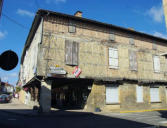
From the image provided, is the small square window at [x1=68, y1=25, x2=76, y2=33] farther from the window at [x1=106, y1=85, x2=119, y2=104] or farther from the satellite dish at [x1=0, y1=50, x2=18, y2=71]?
the satellite dish at [x1=0, y1=50, x2=18, y2=71]

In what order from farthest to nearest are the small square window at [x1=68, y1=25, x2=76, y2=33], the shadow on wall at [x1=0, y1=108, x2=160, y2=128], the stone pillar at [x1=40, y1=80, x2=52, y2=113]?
the small square window at [x1=68, y1=25, x2=76, y2=33] → the stone pillar at [x1=40, y1=80, x2=52, y2=113] → the shadow on wall at [x1=0, y1=108, x2=160, y2=128]

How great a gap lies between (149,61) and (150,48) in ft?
6.01

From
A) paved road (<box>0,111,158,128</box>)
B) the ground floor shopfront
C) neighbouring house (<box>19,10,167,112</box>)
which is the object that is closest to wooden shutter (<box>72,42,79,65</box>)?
neighbouring house (<box>19,10,167,112</box>)

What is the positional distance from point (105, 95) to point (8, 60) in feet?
40.4

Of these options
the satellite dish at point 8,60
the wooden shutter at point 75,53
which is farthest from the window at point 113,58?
the satellite dish at point 8,60

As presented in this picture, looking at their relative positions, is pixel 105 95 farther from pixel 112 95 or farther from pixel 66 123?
pixel 66 123

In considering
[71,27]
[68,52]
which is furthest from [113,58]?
[71,27]

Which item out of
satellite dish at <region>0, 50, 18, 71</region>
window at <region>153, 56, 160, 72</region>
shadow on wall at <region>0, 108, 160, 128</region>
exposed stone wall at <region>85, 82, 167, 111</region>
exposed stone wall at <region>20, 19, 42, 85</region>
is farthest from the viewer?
window at <region>153, 56, 160, 72</region>

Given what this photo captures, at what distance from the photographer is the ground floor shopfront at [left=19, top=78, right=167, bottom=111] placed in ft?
50.1

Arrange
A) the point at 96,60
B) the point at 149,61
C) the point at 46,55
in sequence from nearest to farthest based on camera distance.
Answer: the point at 46,55 < the point at 96,60 < the point at 149,61

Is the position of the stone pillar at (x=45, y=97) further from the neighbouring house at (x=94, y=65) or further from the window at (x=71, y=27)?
the window at (x=71, y=27)

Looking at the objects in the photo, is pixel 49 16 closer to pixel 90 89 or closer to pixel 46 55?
pixel 46 55

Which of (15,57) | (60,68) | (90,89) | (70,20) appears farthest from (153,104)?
(15,57)

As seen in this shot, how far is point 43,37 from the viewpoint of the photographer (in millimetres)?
14398
